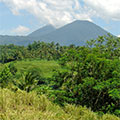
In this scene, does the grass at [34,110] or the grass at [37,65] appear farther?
the grass at [37,65]

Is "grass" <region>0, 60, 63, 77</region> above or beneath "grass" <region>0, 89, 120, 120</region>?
beneath

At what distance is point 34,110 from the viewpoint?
5.37 metres

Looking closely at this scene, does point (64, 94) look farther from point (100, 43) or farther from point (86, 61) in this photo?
point (100, 43)

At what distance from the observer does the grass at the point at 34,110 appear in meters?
4.66

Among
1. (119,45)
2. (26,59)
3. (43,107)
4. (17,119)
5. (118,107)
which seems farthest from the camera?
(26,59)

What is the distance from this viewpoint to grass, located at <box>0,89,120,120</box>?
466 centimetres

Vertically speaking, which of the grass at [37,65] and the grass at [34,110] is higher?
the grass at [34,110]

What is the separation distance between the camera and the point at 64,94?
14.4 m

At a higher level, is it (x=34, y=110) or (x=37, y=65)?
(x=34, y=110)

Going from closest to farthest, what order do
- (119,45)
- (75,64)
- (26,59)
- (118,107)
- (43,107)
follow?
1. (43,107)
2. (118,107)
3. (75,64)
4. (119,45)
5. (26,59)

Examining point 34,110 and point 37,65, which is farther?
point 37,65

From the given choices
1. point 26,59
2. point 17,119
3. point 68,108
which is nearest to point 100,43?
point 68,108

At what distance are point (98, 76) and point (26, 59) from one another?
7868 cm

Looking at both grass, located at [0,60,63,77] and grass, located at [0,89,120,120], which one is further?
grass, located at [0,60,63,77]
